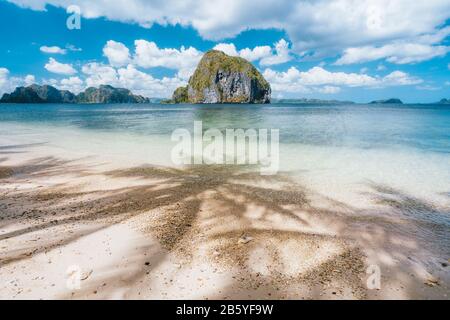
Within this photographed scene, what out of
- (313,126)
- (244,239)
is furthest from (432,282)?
(313,126)

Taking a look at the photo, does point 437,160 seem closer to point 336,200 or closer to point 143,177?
point 336,200

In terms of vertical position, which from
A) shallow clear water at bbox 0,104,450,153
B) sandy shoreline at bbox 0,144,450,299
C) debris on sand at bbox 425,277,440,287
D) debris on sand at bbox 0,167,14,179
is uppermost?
shallow clear water at bbox 0,104,450,153

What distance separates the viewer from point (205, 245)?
21.0 feet

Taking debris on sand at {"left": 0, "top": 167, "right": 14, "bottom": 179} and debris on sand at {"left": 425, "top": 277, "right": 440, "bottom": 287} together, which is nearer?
debris on sand at {"left": 425, "top": 277, "right": 440, "bottom": 287}

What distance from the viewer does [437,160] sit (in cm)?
1748

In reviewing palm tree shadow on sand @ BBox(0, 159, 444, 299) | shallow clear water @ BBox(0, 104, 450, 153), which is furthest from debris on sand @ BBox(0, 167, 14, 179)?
shallow clear water @ BBox(0, 104, 450, 153)

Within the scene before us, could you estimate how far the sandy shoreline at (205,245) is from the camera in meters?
4.92

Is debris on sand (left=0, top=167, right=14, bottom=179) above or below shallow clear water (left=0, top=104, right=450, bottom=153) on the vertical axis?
below

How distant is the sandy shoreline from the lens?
492 centimetres

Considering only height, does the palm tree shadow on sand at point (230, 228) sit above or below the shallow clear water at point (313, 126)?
below

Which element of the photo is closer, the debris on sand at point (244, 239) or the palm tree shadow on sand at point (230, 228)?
the palm tree shadow on sand at point (230, 228)

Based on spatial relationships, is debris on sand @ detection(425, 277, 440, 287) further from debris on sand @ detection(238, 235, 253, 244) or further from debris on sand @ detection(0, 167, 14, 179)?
debris on sand @ detection(0, 167, 14, 179)

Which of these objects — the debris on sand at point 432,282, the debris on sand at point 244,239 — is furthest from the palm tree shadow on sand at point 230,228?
the debris on sand at point 432,282

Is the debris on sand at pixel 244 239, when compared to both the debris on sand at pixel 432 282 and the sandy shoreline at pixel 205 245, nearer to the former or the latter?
the sandy shoreline at pixel 205 245
